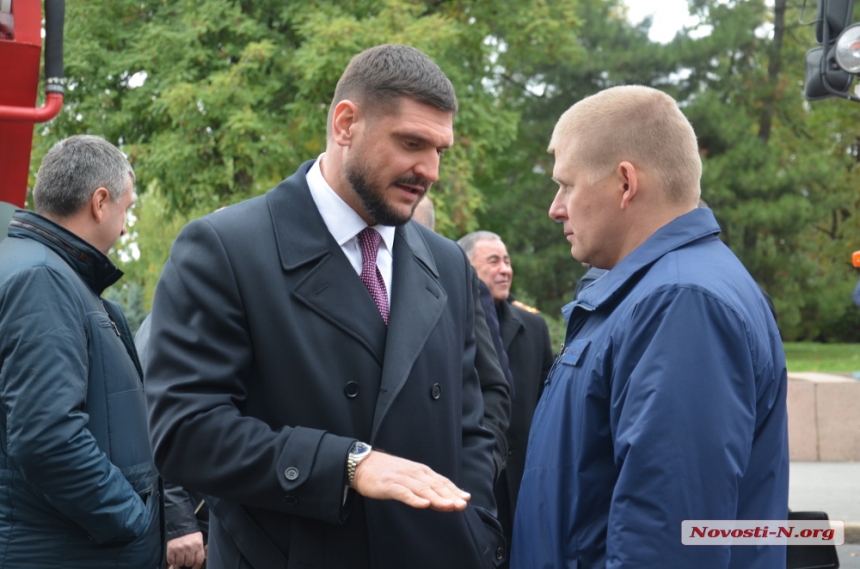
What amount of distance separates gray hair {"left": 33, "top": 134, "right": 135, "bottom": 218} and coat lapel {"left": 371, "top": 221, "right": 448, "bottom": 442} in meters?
1.25

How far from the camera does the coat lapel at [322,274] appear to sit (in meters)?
2.40

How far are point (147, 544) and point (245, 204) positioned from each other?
4.39 ft

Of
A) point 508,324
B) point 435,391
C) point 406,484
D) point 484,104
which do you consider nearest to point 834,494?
point 508,324

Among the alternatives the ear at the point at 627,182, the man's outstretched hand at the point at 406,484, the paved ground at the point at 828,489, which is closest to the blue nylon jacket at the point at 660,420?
the ear at the point at 627,182

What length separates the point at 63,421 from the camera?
292 cm

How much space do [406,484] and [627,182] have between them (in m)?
0.83

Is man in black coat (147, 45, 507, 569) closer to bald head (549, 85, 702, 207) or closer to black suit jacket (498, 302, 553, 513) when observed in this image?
bald head (549, 85, 702, 207)

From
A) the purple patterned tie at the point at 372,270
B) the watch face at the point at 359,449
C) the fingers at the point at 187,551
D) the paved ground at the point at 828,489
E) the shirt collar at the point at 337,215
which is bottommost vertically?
the paved ground at the point at 828,489

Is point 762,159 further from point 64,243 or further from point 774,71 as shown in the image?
point 64,243

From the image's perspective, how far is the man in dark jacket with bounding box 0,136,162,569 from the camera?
2934 mm

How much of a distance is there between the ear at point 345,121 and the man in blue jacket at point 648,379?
0.55 m

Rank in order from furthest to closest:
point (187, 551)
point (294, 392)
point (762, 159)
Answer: point (762, 159)
point (187, 551)
point (294, 392)

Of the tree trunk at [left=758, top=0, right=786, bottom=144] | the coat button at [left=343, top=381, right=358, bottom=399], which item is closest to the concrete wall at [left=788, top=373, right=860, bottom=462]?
the coat button at [left=343, top=381, right=358, bottom=399]

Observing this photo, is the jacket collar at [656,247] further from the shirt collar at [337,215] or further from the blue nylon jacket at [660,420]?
the shirt collar at [337,215]
